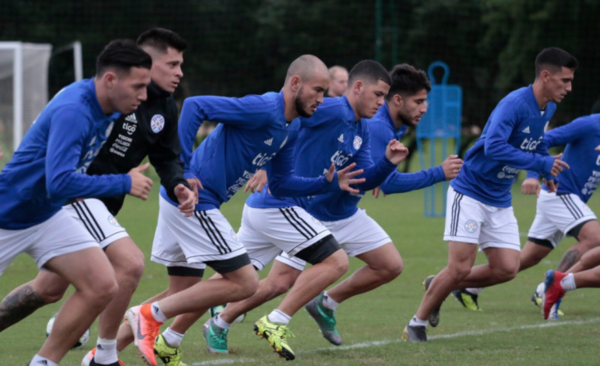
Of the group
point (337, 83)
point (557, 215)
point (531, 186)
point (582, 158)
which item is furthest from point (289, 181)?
point (337, 83)

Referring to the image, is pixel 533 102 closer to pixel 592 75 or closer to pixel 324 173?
pixel 324 173

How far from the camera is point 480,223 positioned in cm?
768

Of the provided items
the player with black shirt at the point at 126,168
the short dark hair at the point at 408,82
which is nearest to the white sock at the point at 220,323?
the player with black shirt at the point at 126,168

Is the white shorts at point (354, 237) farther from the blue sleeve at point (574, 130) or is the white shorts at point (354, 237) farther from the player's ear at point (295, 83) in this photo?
the blue sleeve at point (574, 130)

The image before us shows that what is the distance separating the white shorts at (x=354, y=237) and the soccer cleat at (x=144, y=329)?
1.54 metres

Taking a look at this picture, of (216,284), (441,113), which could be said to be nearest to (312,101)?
(216,284)

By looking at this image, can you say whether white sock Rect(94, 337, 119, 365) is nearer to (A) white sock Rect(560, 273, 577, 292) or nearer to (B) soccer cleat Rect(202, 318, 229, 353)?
(B) soccer cleat Rect(202, 318, 229, 353)

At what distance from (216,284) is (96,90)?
1661 mm

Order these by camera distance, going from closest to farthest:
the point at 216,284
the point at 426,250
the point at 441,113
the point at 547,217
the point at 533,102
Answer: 1. the point at 216,284
2. the point at 533,102
3. the point at 547,217
4. the point at 426,250
5. the point at 441,113

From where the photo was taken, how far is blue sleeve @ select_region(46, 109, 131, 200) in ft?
15.4

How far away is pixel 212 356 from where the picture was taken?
6.65 m

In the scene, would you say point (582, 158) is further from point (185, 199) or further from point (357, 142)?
point (185, 199)

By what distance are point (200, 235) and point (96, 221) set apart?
26.6 inches

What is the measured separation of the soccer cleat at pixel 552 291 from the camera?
835 cm
